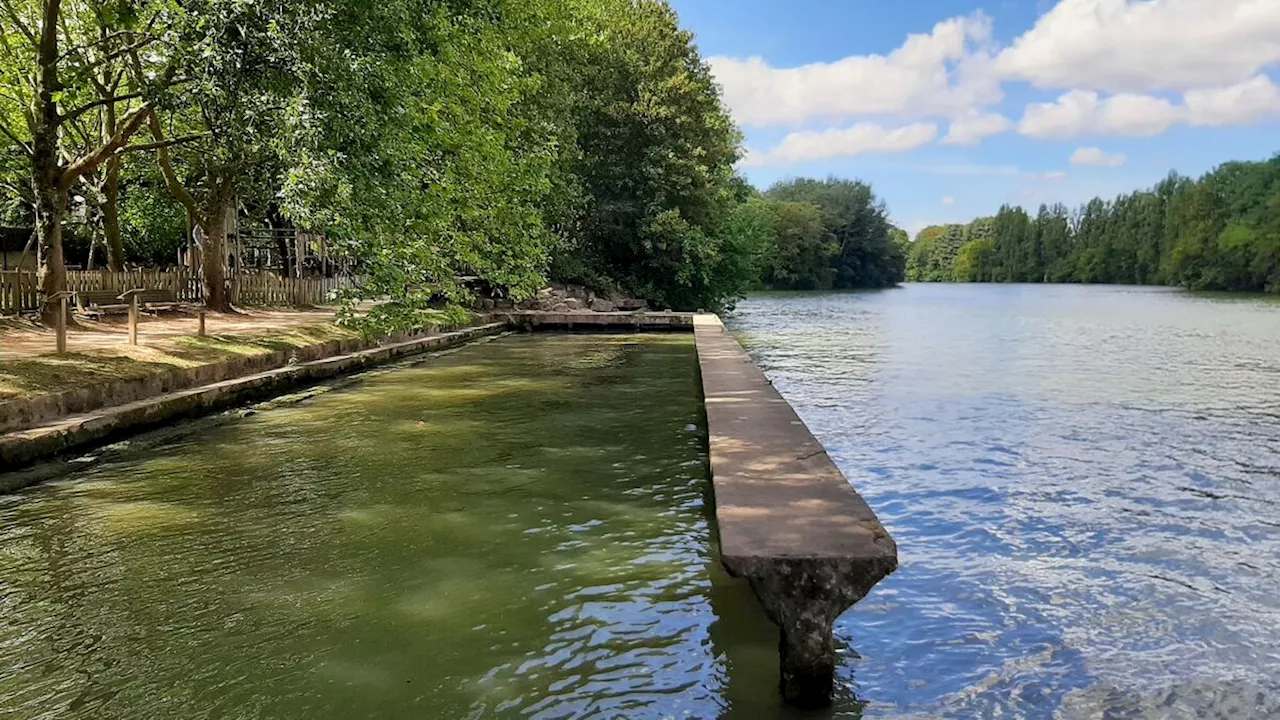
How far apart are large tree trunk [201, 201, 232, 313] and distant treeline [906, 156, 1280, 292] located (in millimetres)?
81261

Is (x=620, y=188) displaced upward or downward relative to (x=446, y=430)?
upward

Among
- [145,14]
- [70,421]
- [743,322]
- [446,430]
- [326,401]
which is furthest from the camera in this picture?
[743,322]

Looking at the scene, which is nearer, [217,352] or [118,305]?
[217,352]

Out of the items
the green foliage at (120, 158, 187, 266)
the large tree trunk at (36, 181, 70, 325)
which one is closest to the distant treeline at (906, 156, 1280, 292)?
the green foliage at (120, 158, 187, 266)

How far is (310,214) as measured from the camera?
1104 centimetres

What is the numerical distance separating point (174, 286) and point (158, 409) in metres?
12.3

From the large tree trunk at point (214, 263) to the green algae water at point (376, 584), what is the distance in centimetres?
1089

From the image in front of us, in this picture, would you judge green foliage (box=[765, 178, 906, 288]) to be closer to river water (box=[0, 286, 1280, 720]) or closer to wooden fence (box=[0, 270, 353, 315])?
wooden fence (box=[0, 270, 353, 315])

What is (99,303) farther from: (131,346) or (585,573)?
(585,573)

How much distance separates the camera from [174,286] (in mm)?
21062

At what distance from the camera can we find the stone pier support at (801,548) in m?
3.66

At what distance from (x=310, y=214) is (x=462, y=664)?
27.0 feet

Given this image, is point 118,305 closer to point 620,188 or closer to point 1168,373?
point 620,188

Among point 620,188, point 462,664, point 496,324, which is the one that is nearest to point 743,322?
point 620,188
